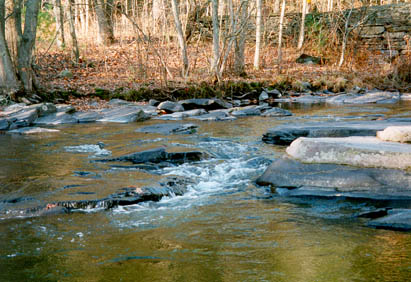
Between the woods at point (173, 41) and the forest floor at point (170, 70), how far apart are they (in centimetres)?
8

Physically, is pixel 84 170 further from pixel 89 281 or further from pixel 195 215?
pixel 89 281

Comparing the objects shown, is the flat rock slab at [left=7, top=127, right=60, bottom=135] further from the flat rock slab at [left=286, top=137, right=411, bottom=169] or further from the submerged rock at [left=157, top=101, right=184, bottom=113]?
the flat rock slab at [left=286, top=137, right=411, bottom=169]

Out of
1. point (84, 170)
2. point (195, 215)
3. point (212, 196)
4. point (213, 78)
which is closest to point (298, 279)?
point (195, 215)

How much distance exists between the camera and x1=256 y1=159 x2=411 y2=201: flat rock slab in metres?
5.00

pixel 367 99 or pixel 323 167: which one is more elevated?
pixel 323 167

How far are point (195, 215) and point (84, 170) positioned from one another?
2.38 meters

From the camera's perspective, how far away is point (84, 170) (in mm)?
6328

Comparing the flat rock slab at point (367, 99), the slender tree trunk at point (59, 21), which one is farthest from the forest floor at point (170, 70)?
the flat rock slab at point (367, 99)

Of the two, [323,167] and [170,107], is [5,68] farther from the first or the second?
[323,167]

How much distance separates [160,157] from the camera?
7.14 meters

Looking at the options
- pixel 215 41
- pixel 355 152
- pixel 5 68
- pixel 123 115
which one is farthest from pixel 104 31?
pixel 355 152

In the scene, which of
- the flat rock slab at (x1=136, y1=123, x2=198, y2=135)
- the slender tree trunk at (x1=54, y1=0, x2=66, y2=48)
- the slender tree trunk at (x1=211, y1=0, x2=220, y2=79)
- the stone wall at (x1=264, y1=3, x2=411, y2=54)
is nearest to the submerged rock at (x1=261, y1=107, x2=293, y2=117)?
the flat rock slab at (x1=136, y1=123, x2=198, y2=135)

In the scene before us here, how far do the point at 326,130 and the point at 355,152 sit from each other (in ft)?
7.47

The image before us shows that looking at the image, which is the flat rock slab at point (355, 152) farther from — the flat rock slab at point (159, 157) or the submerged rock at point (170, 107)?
the submerged rock at point (170, 107)
